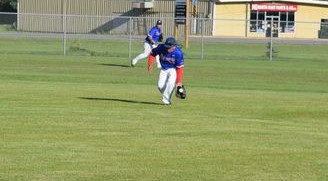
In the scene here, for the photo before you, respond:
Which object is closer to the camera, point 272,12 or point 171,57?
point 171,57

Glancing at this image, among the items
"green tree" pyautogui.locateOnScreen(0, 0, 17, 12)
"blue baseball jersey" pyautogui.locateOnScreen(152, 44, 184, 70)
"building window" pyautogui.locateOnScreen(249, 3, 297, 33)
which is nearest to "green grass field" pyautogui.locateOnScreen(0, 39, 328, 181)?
"blue baseball jersey" pyautogui.locateOnScreen(152, 44, 184, 70)

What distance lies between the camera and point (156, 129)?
13.6 metres

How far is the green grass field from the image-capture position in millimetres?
9961

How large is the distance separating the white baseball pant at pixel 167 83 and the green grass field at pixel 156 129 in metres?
0.43

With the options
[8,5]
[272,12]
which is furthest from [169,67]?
[8,5]

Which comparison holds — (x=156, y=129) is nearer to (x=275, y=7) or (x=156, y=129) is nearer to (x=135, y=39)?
(x=135, y=39)

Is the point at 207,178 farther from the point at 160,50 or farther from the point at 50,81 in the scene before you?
the point at 50,81

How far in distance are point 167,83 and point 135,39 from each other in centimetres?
3994

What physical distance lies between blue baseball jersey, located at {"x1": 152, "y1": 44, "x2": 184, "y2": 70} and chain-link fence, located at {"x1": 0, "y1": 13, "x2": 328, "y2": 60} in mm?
21753

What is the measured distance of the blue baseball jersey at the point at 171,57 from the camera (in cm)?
1777

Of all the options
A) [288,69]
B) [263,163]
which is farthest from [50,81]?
[263,163]

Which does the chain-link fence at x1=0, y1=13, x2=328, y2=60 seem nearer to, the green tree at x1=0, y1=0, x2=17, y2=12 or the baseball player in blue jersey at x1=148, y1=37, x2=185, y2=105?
the green tree at x1=0, y1=0, x2=17, y2=12

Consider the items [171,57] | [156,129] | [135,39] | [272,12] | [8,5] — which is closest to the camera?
[156,129]

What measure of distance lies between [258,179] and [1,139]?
4.21m
